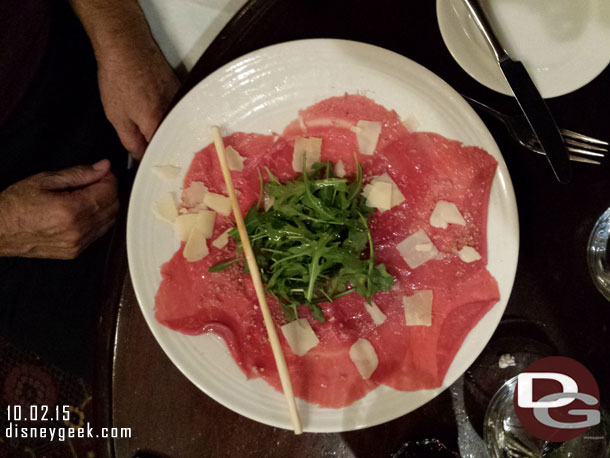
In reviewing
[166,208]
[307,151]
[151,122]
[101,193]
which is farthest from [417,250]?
[101,193]

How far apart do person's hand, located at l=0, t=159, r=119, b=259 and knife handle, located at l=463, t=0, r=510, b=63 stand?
1043 millimetres

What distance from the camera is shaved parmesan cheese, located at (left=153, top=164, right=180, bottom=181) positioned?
1.23m

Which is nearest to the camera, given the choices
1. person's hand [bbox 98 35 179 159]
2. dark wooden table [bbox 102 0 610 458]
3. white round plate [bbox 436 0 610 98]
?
white round plate [bbox 436 0 610 98]

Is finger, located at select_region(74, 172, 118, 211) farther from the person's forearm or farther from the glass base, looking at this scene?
the glass base

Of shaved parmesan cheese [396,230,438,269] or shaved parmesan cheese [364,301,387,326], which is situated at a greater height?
shaved parmesan cheese [396,230,438,269]

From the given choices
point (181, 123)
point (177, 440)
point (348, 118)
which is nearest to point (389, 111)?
point (348, 118)

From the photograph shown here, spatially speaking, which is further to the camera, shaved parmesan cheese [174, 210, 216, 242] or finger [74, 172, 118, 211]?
finger [74, 172, 118, 211]

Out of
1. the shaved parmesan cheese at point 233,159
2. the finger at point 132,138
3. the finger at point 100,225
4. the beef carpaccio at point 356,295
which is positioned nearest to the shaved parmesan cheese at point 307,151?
the beef carpaccio at point 356,295

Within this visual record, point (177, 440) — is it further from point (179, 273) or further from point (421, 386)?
point (421, 386)

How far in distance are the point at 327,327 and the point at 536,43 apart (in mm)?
829

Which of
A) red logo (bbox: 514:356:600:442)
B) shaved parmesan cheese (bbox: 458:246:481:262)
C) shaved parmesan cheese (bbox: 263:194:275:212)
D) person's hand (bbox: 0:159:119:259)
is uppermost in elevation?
shaved parmesan cheese (bbox: 263:194:275:212)

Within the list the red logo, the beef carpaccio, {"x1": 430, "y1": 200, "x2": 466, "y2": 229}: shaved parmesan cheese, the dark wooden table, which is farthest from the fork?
the red logo

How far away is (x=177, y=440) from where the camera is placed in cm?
126

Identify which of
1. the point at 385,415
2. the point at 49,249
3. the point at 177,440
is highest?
the point at 49,249
